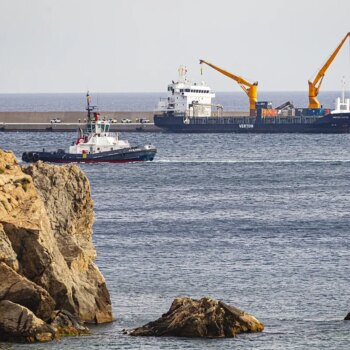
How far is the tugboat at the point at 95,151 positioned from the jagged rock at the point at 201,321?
217 ft

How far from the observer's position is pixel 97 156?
344 ft

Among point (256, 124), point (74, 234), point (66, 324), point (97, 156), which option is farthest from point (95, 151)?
point (66, 324)

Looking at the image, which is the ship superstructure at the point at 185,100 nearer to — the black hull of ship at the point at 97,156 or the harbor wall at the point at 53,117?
the harbor wall at the point at 53,117

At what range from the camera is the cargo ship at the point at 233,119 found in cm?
16512

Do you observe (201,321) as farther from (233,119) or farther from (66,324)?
(233,119)

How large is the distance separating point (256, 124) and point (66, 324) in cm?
13217

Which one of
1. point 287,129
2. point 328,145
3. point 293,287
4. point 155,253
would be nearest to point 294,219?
point 155,253

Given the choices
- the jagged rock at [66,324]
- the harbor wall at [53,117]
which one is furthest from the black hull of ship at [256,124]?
the jagged rock at [66,324]

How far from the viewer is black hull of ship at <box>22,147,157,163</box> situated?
102812mm

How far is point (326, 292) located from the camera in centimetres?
4381

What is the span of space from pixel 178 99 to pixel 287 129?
14324 millimetres

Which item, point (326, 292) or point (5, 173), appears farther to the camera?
point (326, 292)

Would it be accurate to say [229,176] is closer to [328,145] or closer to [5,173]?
[328,145]

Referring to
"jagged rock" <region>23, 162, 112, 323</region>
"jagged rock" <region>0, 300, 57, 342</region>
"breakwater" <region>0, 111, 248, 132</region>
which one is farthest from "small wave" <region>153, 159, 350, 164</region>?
"jagged rock" <region>0, 300, 57, 342</region>
